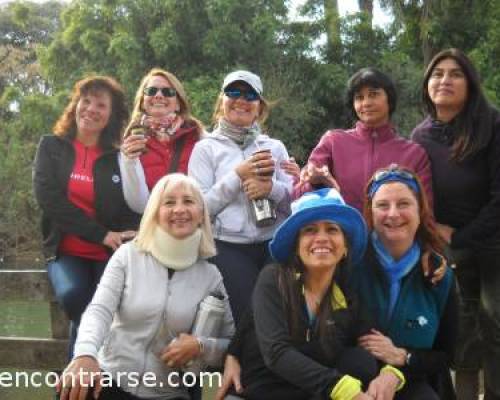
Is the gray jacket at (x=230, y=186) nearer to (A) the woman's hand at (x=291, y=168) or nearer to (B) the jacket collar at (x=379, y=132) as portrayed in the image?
(A) the woman's hand at (x=291, y=168)

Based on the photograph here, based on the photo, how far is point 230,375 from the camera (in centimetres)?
289

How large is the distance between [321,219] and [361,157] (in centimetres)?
82

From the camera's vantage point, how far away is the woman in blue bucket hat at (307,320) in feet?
8.63

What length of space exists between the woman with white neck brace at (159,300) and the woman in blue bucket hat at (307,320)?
0.80 ft

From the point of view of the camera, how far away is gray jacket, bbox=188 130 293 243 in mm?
3354

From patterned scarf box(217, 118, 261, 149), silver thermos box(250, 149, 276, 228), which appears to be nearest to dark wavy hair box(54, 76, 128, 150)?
patterned scarf box(217, 118, 261, 149)

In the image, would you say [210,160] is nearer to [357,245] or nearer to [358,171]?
[358,171]

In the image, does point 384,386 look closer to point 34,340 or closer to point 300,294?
point 300,294

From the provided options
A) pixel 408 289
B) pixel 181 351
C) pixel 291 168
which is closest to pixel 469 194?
pixel 408 289

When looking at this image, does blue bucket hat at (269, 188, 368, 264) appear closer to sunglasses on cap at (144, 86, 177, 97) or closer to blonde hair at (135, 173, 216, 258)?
blonde hair at (135, 173, 216, 258)

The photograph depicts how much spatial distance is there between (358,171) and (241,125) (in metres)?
0.70

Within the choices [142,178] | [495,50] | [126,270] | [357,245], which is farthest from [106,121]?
[495,50]

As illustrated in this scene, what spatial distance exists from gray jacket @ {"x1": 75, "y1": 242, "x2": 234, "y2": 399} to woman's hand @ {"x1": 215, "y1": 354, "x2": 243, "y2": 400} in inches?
4.2

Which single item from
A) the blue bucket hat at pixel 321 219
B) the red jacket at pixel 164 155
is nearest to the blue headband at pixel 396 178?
the blue bucket hat at pixel 321 219
